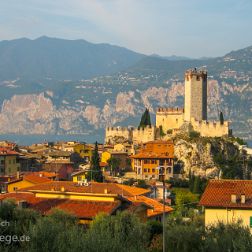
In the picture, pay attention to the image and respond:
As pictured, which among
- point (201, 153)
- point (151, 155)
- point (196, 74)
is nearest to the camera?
point (151, 155)

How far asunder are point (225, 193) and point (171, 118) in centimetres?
5894

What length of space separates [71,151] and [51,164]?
1153 cm

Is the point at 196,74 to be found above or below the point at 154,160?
above

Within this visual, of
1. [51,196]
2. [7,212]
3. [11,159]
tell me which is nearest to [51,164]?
[11,159]

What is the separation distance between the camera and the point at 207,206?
3195 centimetres

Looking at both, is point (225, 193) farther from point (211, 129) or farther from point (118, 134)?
point (118, 134)

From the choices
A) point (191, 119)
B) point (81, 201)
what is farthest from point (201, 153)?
point (81, 201)

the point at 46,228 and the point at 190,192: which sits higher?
the point at 46,228

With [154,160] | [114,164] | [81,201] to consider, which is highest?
[81,201]

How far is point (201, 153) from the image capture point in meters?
84.4

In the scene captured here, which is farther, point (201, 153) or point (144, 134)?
point (144, 134)

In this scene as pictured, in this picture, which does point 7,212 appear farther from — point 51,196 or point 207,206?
point 51,196

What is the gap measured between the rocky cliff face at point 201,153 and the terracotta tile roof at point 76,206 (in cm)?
4607

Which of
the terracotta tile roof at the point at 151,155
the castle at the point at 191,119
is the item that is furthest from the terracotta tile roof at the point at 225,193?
the castle at the point at 191,119
